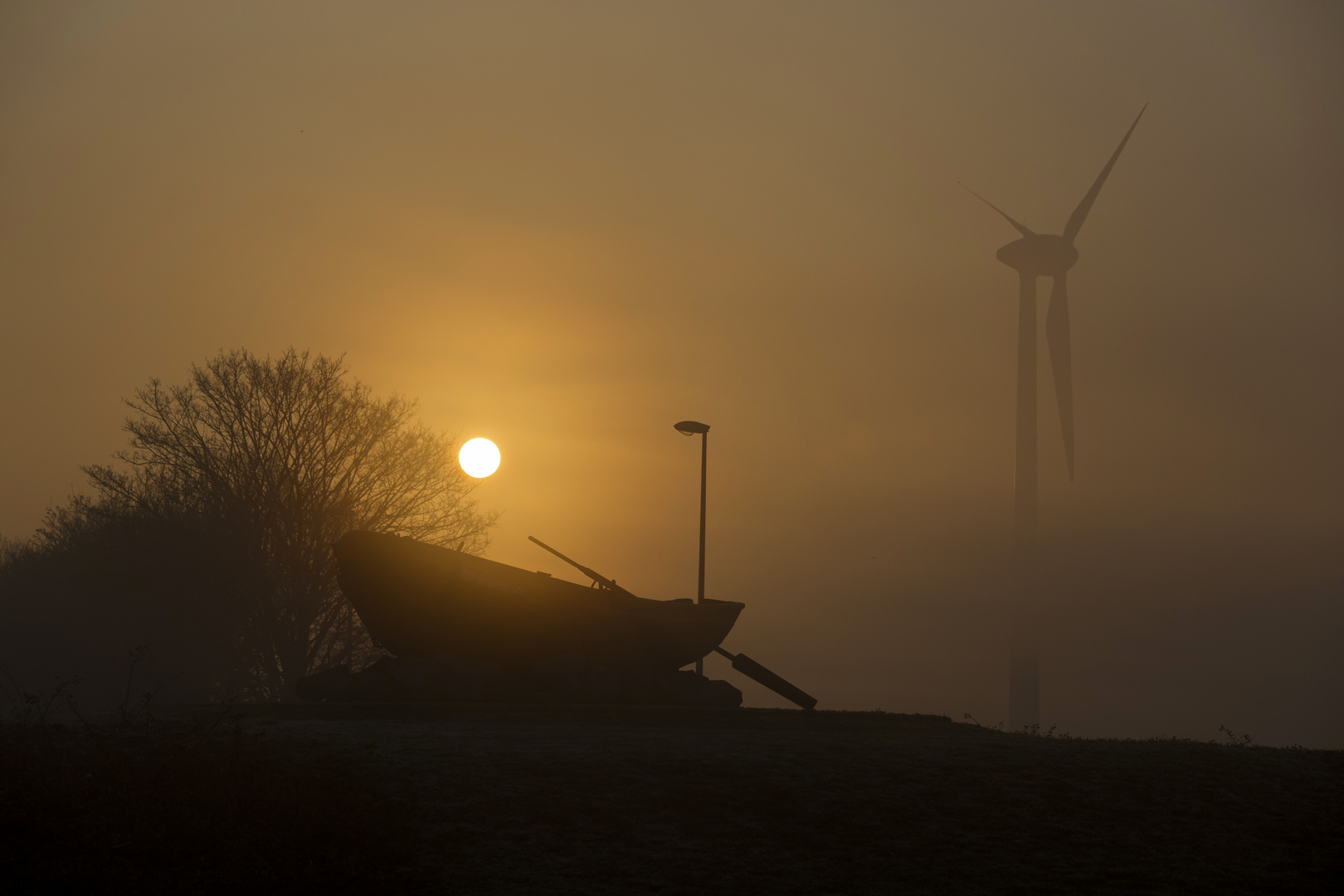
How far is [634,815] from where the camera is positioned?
32.0 ft

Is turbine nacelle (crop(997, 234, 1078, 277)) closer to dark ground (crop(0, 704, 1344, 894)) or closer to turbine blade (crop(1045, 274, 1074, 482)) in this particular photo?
turbine blade (crop(1045, 274, 1074, 482))

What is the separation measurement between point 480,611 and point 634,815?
1229cm

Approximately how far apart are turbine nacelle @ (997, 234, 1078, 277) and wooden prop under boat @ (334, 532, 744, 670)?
119 feet

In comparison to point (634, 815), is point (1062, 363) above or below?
above

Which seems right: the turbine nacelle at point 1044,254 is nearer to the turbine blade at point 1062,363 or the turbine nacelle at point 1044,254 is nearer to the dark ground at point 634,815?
the turbine blade at point 1062,363

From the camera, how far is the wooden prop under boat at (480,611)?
69.9 feet

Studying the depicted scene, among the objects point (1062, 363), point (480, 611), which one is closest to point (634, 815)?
point (480, 611)

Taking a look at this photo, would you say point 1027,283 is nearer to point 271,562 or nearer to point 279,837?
point 271,562

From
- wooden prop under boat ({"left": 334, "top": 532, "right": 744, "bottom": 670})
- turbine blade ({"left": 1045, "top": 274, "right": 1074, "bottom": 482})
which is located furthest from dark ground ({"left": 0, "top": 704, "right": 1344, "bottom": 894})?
turbine blade ({"left": 1045, "top": 274, "right": 1074, "bottom": 482})

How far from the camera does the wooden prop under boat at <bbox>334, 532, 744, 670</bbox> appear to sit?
21.3 meters

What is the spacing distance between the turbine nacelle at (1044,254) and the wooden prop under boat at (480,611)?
3623cm

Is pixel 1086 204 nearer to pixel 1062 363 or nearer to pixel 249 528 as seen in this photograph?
pixel 1062 363

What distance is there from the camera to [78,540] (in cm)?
2994

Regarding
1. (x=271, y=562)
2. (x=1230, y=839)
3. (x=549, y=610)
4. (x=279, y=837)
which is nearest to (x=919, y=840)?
(x=1230, y=839)
